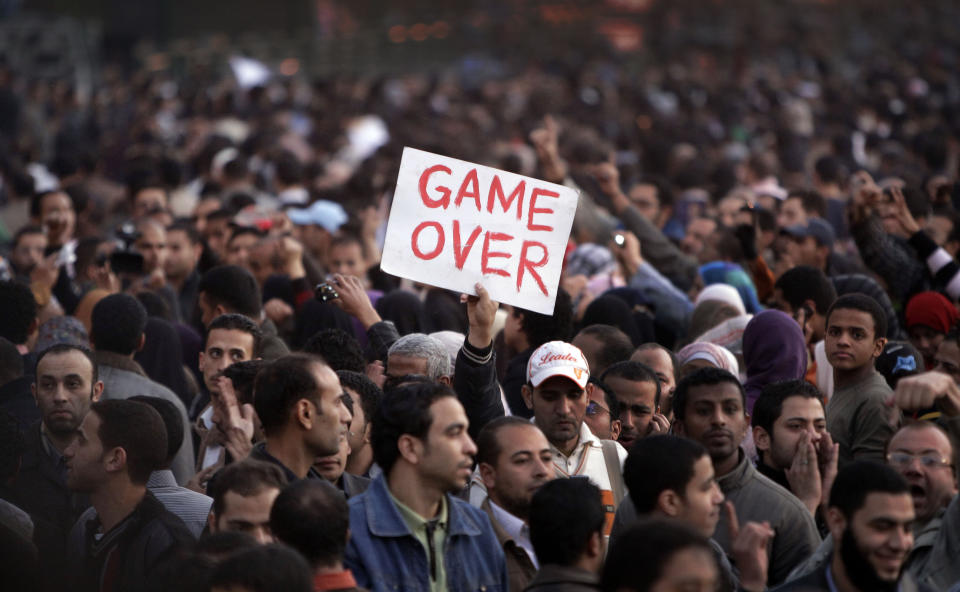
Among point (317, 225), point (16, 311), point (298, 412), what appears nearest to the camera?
point (298, 412)

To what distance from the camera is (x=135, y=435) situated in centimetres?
534

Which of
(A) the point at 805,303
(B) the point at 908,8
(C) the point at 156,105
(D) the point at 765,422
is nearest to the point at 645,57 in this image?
(B) the point at 908,8

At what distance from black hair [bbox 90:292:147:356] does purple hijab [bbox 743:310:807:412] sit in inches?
119

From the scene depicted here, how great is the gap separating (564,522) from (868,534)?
3.17 ft

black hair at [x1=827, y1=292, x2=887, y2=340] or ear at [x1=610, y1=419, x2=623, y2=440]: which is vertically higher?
black hair at [x1=827, y1=292, x2=887, y2=340]

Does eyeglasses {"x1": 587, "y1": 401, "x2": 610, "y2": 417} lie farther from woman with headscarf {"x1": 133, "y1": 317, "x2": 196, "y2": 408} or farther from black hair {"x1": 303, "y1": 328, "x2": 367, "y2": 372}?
woman with headscarf {"x1": 133, "y1": 317, "x2": 196, "y2": 408}

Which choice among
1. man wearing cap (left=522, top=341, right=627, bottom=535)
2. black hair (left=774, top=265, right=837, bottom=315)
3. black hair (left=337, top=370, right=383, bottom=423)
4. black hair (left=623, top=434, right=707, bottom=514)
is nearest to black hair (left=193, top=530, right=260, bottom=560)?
black hair (left=623, top=434, right=707, bottom=514)

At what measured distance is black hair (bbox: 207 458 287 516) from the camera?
462cm

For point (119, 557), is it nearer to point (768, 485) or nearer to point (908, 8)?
point (768, 485)

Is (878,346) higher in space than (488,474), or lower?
lower

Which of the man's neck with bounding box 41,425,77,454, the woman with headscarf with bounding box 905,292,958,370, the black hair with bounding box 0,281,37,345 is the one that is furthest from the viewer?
the woman with headscarf with bounding box 905,292,958,370

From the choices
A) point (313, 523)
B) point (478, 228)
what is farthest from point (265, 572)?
point (478, 228)

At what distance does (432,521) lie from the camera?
15.0ft

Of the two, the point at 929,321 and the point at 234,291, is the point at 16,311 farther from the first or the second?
the point at 929,321
